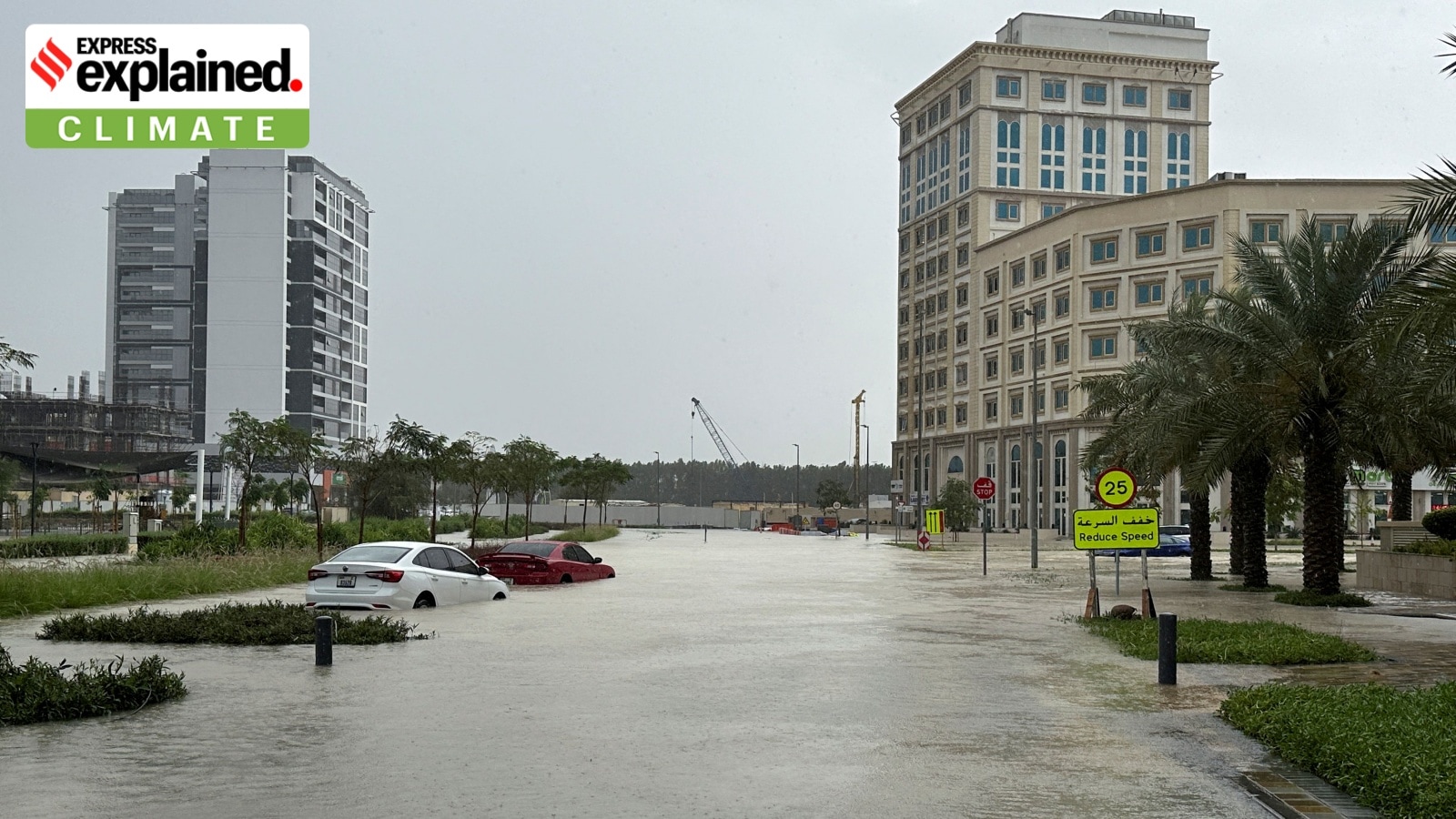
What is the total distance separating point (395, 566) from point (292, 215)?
123759 mm

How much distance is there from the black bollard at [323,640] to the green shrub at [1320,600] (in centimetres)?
2121

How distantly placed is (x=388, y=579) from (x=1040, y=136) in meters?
101

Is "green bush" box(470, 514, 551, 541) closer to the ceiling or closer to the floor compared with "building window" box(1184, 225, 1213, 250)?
closer to the floor

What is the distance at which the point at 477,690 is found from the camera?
13.5 metres

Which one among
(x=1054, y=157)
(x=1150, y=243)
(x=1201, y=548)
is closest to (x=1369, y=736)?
(x=1201, y=548)

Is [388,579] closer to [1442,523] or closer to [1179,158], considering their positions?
[1442,523]

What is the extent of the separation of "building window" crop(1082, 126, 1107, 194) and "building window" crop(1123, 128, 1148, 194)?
1.95 meters

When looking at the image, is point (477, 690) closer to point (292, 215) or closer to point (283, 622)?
point (283, 622)

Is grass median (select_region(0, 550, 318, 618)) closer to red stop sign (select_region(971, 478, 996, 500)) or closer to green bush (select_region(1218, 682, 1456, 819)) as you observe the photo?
green bush (select_region(1218, 682, 1456, 819))

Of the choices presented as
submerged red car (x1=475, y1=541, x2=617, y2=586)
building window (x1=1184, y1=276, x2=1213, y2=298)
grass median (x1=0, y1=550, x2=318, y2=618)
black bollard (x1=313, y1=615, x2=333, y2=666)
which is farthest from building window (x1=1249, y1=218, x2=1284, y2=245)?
black bollard (x1=313, y1=615, x2=333, y2=666)

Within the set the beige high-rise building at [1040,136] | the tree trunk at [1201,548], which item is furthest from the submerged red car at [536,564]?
the beige high-rise building at [1040,136]

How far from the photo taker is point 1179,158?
386 feet

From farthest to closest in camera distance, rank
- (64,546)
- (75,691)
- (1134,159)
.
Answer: (1134,159) → (64,546) → (75,691)

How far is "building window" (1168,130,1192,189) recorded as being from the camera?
384 feet
